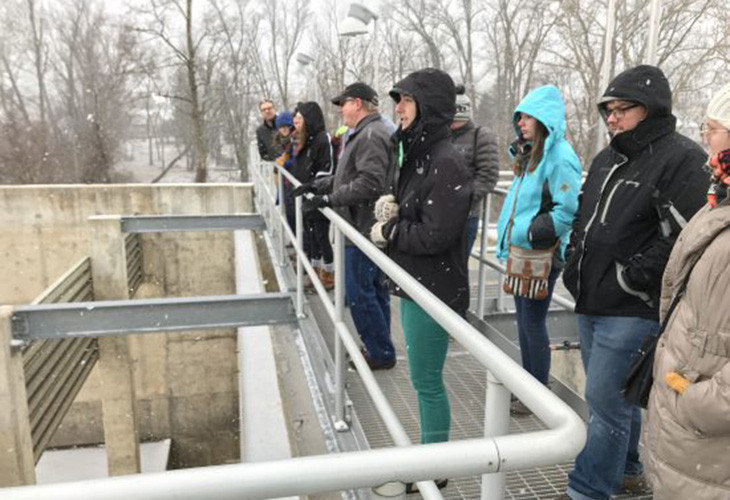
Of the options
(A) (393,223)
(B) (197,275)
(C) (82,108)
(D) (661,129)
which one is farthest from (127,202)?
(C) (82,108)

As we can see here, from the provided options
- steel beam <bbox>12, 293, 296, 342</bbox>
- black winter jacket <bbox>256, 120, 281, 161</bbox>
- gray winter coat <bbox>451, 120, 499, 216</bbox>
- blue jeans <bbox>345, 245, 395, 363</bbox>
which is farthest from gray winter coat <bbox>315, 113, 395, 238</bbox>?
black winter jacket <bbox>256, 120, 281, 161</bbox>

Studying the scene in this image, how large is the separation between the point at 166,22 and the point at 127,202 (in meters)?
13.1

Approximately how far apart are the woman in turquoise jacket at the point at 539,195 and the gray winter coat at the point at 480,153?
74 centimetres

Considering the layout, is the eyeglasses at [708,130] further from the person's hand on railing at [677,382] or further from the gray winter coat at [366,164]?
the gray winter coat at [366,164]

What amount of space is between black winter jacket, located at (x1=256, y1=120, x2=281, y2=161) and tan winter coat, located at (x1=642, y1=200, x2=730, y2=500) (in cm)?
625

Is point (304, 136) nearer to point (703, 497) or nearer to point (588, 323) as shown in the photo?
point (588, 323)

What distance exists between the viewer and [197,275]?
1399 centimetres

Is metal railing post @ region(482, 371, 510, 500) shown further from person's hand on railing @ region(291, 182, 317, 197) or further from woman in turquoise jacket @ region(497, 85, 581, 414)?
person's hand on railing @ region(291, 182, 317, 197)

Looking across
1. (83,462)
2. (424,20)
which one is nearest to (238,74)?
(424,20)

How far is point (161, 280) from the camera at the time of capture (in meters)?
13.7

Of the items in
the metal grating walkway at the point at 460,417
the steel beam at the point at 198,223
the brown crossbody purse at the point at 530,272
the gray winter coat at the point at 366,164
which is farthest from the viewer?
the steel beam at the point at 198,223

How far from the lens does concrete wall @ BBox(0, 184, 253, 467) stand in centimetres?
1276

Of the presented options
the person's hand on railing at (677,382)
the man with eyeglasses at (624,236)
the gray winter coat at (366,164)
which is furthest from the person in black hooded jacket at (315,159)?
the person's hand on railing at (677,382)

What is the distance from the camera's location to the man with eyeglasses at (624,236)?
1983 mm
